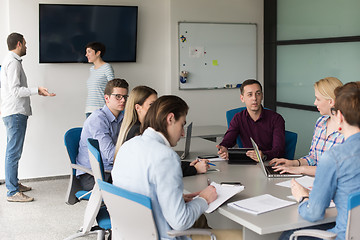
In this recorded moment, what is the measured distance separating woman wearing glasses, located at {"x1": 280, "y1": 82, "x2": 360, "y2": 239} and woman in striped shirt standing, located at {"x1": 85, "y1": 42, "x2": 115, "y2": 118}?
4177 mm

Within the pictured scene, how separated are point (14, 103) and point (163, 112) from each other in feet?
11.6

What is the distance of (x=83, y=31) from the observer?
251 inches

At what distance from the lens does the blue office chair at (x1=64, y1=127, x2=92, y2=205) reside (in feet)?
11.7

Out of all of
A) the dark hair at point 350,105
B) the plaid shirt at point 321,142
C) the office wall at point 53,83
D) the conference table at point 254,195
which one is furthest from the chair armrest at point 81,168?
the office wall at point 53,83

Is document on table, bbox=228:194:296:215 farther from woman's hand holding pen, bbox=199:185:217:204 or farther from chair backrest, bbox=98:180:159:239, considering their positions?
chair backrest, bbox=98:180:159:239

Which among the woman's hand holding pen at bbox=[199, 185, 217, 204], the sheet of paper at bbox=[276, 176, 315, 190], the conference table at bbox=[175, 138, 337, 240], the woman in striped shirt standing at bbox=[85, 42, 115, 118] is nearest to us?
the conference table at bbox=[175, 138, 337, 240]

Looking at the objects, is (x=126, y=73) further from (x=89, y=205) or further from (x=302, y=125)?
(x=89, y=205)

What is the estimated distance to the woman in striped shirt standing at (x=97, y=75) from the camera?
6.07m

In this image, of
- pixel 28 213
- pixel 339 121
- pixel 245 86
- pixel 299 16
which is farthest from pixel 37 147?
pixel 339 121

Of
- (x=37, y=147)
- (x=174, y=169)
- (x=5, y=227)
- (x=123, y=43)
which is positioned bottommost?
(x=5, y=227)

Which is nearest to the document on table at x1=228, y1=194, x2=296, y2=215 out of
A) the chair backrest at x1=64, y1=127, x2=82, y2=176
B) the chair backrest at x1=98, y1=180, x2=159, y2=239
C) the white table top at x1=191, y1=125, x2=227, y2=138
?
the chair backrest at x1=98, y1=180, x2=159, y2=239

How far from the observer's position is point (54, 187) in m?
6.06

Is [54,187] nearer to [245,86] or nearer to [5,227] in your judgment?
[5,227]

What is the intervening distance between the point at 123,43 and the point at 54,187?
81.7 inches
